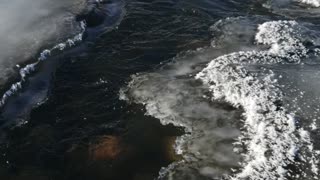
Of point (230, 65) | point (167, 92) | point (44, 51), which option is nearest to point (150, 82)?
point (167, 92)

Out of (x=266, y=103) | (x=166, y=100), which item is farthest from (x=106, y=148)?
(x=266, y=103)

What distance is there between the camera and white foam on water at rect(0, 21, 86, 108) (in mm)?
6968

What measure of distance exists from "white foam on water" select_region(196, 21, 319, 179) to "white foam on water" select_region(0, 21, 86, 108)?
2470 millimetres

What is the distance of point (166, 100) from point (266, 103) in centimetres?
155

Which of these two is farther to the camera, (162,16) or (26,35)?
(162,16)

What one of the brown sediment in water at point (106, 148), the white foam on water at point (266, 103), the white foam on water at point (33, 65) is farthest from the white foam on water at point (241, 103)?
the white foam on water at point (33, 65)

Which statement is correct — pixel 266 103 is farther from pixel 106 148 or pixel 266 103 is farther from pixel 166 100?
pixel 106 148

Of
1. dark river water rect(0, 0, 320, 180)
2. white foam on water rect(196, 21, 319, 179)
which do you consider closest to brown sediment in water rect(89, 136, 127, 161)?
dark river water rect(0, 0, 320, 180)

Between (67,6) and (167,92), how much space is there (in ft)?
10.8

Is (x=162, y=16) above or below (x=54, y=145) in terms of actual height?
above

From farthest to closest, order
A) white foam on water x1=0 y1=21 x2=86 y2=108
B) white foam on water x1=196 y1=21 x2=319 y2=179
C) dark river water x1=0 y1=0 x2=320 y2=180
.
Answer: white foam on water x1=0 y1=21 x2=86 y2=108, dark river water x1=0 y1=0 x2=320 y2=180, white foam on water x1=196 y1=21 x2=319 y2=179

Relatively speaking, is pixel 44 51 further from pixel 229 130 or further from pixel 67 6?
pixel 229 130

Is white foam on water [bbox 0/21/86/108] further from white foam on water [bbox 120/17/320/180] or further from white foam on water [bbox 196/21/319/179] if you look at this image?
white foam on water [bbox 196/21/319/179]

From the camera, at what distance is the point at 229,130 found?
6.45 metres
